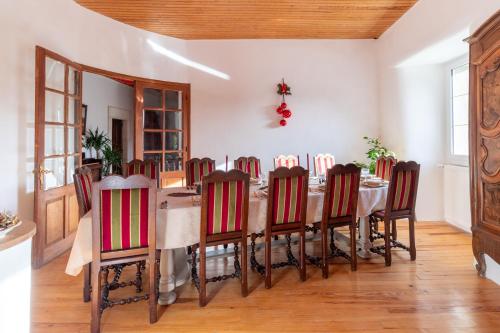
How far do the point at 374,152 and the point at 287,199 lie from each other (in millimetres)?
2928

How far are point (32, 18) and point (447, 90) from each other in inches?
208

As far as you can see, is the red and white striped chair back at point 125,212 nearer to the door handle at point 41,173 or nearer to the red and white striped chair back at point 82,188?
the red and white striped chair back at point 82,188

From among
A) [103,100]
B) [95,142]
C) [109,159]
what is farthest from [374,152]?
[103,100]

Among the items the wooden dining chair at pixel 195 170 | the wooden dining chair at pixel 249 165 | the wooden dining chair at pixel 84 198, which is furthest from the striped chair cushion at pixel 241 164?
the wooden dining chair at pixel 84 198

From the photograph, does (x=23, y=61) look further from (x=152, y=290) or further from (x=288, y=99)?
(x=288, y=99)

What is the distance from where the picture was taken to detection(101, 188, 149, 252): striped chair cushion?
6.23ft

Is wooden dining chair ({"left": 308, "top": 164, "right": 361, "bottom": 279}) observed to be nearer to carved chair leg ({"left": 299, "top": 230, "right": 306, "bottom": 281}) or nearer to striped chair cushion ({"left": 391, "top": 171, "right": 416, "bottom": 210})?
carved chair leg ({"left": 299, "top": 230, "right": 306, "bottom": 281})

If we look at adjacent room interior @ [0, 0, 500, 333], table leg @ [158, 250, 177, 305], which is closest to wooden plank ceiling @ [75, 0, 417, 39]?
adjacent room interior @ [0, 0, 500, 333]

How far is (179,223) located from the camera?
7.26ft

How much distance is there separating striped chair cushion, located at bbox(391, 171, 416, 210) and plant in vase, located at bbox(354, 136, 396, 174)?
1682mm

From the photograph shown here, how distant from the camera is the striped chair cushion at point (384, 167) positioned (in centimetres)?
384

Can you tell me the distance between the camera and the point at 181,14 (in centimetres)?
418

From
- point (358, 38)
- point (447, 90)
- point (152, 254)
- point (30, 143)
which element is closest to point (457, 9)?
point (447, 90)

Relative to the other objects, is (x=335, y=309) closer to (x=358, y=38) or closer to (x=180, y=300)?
(x=180, y=300)
